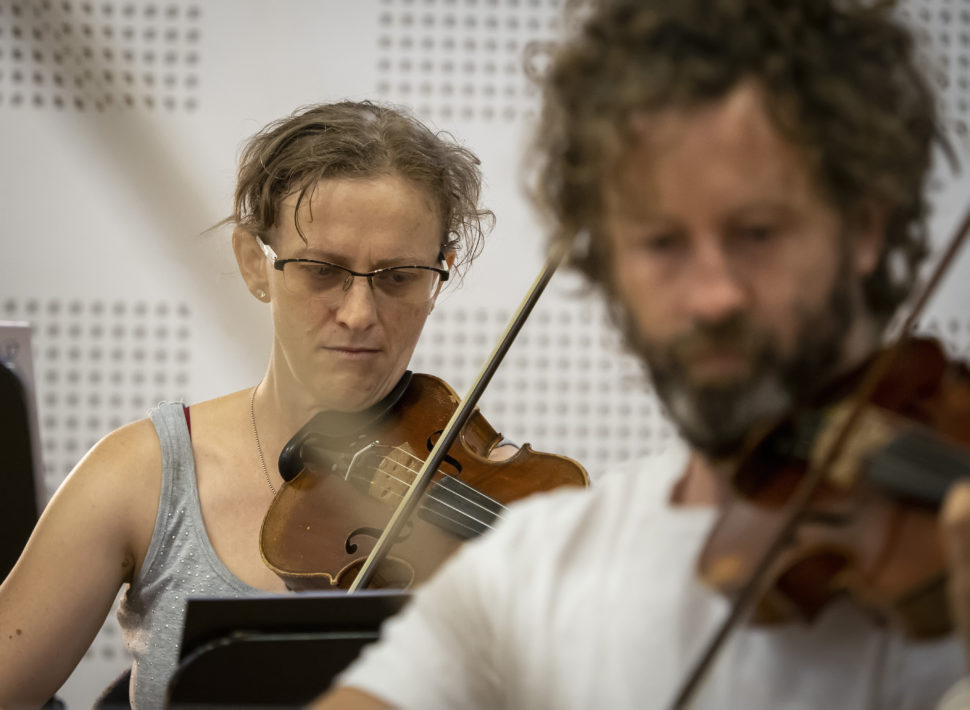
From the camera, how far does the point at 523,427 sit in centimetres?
208

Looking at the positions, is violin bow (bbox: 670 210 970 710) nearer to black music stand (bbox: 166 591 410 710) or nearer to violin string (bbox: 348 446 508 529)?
black music stand (bbox: 166 591 410 710)

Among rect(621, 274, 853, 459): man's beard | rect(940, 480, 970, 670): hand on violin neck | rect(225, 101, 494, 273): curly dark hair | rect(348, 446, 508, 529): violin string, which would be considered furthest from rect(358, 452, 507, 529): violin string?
rect(940, 480, 970, 670): hand on violin neck

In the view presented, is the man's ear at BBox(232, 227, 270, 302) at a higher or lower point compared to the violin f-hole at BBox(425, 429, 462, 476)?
higher

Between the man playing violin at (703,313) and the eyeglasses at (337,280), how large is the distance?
52 centimetres

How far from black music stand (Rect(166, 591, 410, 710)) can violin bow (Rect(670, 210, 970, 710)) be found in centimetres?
22

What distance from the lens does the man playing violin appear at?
53 cm

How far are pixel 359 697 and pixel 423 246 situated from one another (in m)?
0.64

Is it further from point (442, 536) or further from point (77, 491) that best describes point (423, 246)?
point (77, 491)

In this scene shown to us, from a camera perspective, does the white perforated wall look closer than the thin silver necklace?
No

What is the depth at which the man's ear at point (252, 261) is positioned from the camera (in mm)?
1215

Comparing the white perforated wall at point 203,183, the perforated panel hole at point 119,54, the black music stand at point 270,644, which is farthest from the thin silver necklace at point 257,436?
the perforated panel hole at point 119,54

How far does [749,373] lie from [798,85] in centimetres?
15

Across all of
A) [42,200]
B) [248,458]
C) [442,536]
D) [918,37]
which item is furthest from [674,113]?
[42,200]

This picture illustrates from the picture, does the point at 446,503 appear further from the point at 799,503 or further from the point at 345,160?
the point at 799,503
